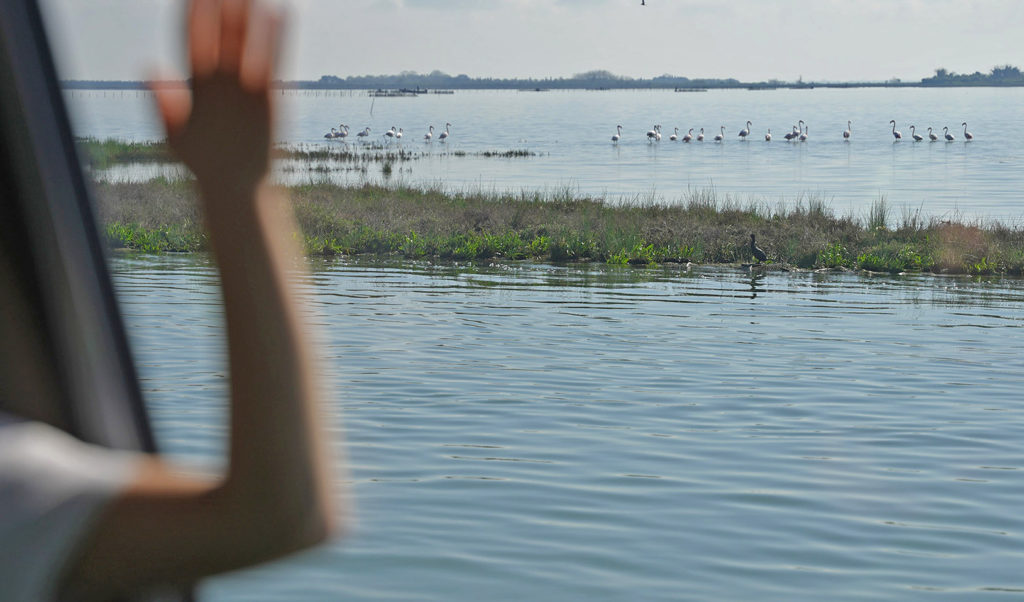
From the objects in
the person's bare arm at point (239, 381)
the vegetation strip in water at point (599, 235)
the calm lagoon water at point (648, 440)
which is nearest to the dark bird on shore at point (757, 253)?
the vegetation strip in water at point (599, 235)

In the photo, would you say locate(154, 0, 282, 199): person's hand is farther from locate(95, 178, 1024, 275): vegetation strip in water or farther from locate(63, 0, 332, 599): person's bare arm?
locate(95, 178, 1024, 275): vegetation strip in water

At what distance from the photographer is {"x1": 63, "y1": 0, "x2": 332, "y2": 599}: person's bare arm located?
3.87 feet

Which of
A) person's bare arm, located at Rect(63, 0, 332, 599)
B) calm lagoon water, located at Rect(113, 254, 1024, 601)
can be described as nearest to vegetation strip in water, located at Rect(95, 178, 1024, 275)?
calm lagoon water, located at Rect(113, 254, 1024, 601)

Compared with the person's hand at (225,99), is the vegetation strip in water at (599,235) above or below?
below

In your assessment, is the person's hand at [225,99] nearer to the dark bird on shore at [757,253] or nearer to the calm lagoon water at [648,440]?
the calm lagoon water at [648,440]

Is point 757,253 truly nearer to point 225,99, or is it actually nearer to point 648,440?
point 648,440

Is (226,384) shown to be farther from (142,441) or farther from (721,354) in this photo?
(721,354)

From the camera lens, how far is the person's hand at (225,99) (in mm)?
1162

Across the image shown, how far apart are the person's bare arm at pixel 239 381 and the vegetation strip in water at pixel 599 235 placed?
74.4 ft

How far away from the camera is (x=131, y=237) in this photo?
25.6 meters

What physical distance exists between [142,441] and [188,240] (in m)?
24.4

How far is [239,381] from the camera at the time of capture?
4.13 feet

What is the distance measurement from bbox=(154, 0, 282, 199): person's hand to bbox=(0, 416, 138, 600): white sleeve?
29 centimetres

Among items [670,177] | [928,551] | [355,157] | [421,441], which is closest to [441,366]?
[421,441]
